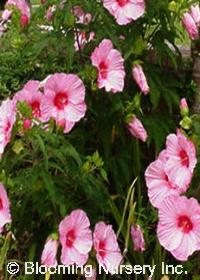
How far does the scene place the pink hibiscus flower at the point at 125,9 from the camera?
2.51 meters

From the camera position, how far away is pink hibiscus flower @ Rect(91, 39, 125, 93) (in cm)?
249

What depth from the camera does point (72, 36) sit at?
2.56 metres

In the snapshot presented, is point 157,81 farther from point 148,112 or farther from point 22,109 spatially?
point 22,109

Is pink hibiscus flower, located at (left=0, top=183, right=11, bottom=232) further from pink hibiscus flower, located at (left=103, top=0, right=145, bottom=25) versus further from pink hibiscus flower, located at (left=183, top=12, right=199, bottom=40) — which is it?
pink hibiscus flower, located at (left=183, top=12, right=199, bottom=40)

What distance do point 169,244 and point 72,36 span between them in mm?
749

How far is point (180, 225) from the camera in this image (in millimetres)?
2285

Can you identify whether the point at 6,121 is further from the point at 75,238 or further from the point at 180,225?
the point at 180,225

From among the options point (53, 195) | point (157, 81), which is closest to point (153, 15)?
point (157, 81)

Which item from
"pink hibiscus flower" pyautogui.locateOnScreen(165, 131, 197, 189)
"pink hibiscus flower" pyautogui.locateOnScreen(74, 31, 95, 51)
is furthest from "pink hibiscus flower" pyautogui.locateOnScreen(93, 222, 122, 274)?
"pink hibiscus flower" pyautogui.locateOnScreen(74, 31, 95, 51)

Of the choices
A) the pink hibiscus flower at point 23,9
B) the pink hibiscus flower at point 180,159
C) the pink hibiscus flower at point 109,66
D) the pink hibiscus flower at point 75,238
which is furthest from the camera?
the pink hibiscus flower at point 23,9

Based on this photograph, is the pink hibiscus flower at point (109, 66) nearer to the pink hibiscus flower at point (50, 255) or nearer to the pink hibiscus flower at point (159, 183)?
the pink hibiscus flower at point (159, 183)

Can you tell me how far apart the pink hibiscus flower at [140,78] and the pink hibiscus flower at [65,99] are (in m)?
0.22

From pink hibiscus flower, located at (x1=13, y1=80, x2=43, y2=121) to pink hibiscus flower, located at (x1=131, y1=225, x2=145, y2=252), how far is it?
476 mm

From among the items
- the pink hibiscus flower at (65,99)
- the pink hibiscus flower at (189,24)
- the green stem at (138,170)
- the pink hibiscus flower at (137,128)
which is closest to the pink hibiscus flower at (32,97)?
the pink hibiscus flower at (65,99)
